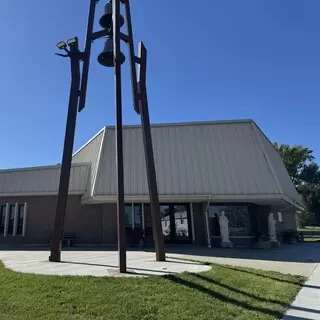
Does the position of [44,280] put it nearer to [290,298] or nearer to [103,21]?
[290,298]

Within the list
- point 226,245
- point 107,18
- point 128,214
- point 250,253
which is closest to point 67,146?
point 107,18

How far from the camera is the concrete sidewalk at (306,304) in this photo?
15.8 ft

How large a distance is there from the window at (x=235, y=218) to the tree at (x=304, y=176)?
107ft

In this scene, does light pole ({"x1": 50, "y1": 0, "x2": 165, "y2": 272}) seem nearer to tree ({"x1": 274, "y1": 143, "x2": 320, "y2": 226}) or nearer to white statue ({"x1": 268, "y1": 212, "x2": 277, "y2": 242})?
white statue ({"x1": 268, "y1": 212, "x2": 277, "y2": 242})

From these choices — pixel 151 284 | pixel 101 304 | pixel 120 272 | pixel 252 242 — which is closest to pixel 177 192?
pixel 252 242

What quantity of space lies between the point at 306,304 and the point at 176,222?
12.3 meters

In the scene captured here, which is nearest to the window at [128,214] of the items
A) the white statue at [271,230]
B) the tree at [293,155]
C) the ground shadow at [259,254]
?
the ground shadow at [259,254]

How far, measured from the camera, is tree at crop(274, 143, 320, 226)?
48375 millimetres

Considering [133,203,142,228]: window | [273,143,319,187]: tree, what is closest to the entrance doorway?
[133,203,142,228]: window

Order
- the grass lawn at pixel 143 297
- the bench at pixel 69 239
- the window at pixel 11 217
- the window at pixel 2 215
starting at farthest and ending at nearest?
the window at pixel 2 215
the window at pixel 11 217
the bench at pixel 69 239
the grass lawn at pixel 143 297

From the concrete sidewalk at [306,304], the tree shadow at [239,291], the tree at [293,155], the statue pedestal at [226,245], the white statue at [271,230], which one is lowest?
the concrete sidewalk at [306,304]

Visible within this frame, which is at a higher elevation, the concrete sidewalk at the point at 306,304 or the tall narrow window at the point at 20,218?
the tall narrow window at the point at 20,218

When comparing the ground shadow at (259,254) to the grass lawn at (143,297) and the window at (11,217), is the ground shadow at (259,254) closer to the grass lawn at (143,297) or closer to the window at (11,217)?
the grass lawn at (143,297)

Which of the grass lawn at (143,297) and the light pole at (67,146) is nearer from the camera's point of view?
the grass lawn at (143,297)
